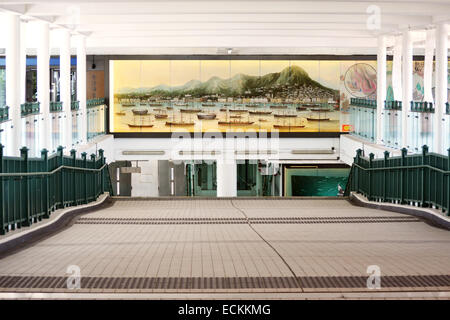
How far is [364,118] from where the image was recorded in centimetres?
2812

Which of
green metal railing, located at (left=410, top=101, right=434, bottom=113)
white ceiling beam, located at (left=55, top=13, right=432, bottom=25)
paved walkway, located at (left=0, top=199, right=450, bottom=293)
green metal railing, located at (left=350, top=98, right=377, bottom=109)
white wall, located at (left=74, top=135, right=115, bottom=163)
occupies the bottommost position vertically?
paved walkway, located at (left=0, top=199, right=450, bottom=293)

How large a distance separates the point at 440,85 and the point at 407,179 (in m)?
6.91

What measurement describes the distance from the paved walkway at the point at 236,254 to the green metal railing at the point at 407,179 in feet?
1.99

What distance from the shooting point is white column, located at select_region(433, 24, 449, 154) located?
63.5ft

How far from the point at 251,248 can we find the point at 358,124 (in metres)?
21.7

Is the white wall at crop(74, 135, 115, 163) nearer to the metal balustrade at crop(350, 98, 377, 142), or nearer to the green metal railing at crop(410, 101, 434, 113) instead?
the metal balustrade at crop(350, 98, 377, 142)

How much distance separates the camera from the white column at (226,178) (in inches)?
1324

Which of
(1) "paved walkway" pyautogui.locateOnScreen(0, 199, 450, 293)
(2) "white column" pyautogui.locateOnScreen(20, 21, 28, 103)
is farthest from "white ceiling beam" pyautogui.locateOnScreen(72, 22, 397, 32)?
(1) "paved walkway" pyautogui.locateOnScreen(0, 199, 450, 293)

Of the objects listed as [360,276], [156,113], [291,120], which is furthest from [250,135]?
[360,276]

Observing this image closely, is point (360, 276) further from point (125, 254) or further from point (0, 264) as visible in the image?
point (0, 264)

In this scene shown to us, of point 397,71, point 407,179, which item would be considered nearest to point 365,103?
point 397,71

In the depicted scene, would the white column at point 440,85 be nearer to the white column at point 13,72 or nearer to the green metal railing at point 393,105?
the green metal railing at point 393,105

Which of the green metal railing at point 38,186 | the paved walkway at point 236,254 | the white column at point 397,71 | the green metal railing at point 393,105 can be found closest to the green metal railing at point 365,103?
the white column at point 397,71

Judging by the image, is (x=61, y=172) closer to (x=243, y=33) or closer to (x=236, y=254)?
(x=236, y=254)
